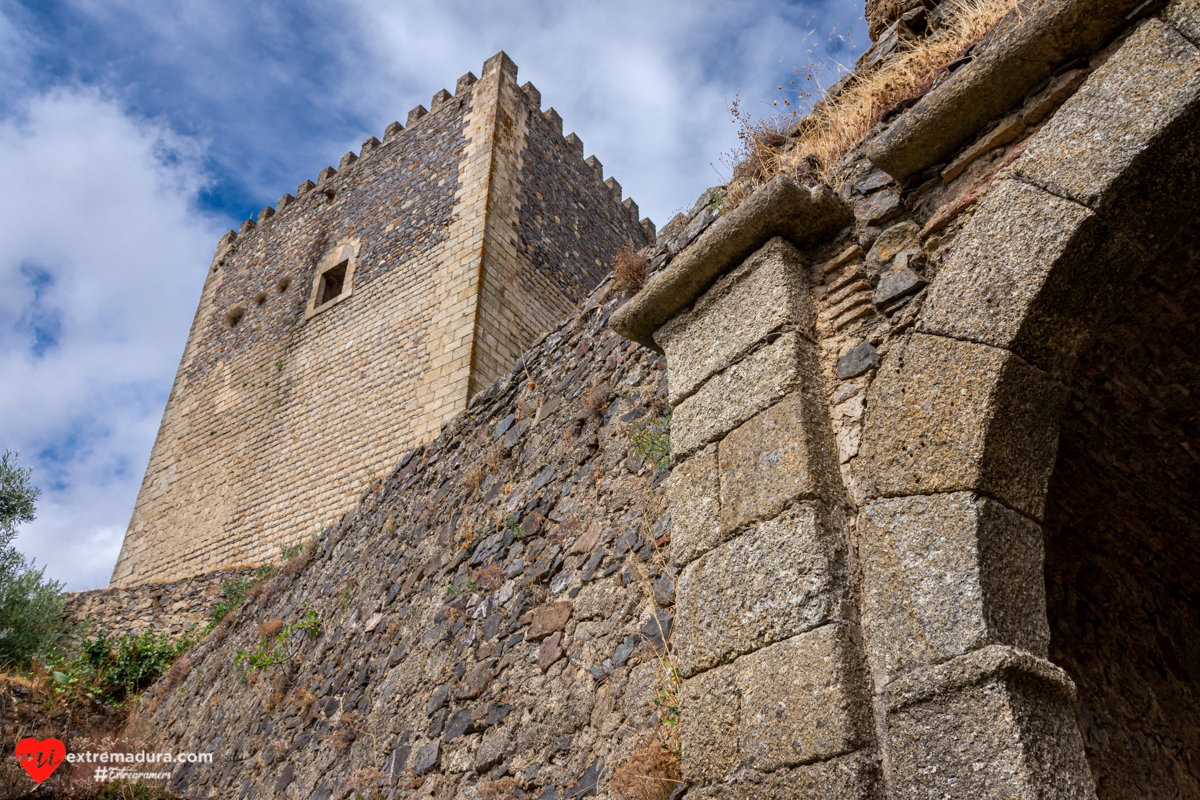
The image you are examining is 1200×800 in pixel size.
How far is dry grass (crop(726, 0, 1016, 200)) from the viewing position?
2994 millimetres

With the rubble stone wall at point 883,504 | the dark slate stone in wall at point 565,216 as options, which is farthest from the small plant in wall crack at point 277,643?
the dark slate stone in wall at point 565,216

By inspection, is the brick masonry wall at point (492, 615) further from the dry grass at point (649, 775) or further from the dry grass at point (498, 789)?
the dry grass at point (649, 775)

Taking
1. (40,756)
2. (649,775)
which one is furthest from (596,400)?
(40,756)

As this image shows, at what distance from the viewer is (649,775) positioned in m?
2.70

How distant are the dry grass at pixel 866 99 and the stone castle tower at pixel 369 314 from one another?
683cm

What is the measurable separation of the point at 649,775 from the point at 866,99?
260cm

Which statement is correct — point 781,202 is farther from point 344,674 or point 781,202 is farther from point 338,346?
point 338,346

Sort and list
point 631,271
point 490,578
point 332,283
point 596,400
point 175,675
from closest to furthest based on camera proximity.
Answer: point 596,400, point 490,578, point 631,271, point 175,675, point 332,283

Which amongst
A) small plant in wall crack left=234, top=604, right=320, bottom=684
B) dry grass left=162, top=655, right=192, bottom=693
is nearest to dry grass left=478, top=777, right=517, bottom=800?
small plant in wall crack left=234, top=604, right=320, bottom=684

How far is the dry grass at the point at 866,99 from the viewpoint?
9.82ft

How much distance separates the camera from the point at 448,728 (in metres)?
3.98

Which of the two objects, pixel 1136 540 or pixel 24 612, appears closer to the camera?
pixel 1136 540

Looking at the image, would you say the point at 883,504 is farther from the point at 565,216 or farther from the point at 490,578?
the point at 565,216

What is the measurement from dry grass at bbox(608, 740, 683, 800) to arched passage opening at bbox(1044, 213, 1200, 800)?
5.41 feet
